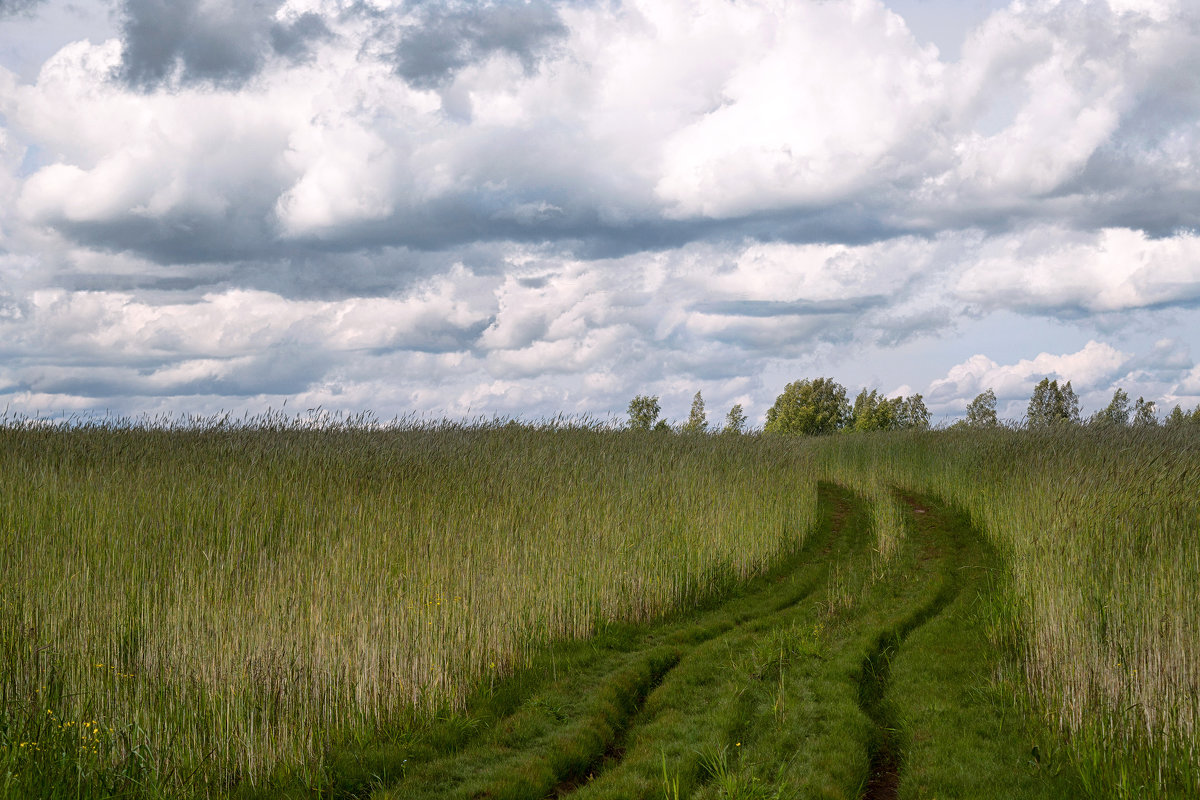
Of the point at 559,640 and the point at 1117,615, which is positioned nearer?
the point at 1117,615

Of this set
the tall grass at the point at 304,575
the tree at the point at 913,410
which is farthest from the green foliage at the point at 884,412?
the tall grass at the point at 304,575

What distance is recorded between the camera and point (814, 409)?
5325 cm

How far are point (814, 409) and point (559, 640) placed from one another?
47.4 meters

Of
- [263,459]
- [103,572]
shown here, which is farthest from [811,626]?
[263,459]

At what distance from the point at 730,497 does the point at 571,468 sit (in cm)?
294

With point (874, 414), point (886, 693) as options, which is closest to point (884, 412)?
point (874, 414)

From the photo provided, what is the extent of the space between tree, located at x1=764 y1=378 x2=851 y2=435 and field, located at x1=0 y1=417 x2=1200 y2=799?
132 ft

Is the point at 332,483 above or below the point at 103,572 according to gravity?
above

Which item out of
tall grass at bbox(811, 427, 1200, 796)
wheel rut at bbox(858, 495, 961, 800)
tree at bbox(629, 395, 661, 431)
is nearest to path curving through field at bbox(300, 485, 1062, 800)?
wheel rut at bbox(858, 495, 961, 800)

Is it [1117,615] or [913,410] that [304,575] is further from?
[913,410]

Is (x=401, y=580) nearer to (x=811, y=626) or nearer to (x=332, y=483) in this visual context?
(x=332, y=483)

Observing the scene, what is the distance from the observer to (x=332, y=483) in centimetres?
1175

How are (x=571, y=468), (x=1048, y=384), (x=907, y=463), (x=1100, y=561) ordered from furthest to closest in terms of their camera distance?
(x=1048, y=384), (x=907, y=463), (x=571, y=468), (x=1100, y=561)

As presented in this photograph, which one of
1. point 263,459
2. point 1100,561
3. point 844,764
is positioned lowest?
point 844,764
